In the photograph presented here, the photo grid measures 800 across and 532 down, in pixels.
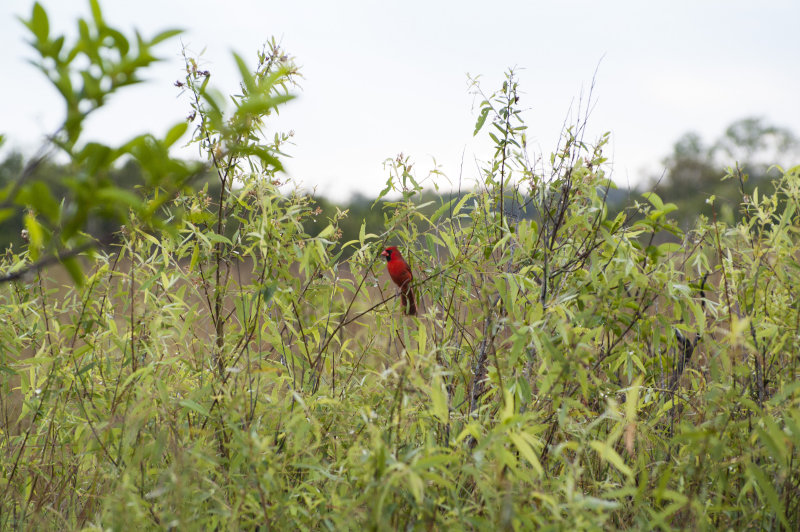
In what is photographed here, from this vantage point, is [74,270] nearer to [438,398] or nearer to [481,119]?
[438,398]

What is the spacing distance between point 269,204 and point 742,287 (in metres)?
1.73

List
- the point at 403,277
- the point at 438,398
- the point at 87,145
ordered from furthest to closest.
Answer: the point at 403,277
the point at 438,398
the point at 87,145

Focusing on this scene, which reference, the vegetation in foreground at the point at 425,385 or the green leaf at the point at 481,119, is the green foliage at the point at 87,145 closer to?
the vegetation in foreground at the point at 425,385

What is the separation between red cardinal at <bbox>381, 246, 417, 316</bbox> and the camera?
8.30 ft

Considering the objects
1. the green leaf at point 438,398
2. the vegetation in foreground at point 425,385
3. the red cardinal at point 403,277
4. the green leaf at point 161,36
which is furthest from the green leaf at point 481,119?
the green leaf at point 161,36

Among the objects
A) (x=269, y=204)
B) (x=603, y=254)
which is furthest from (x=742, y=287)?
(x=269, y=204)

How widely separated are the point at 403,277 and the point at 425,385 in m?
1.25

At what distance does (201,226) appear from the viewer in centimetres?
271

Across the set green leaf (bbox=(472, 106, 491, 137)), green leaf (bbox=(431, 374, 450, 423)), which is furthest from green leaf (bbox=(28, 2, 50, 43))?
green leaf (bbox=(472, 106, 491, 137))

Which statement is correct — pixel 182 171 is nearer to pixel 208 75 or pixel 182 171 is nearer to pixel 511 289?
pixel 511 289

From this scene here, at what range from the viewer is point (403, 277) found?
2.67 m

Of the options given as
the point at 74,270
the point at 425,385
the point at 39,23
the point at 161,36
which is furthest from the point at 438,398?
the point at 39,23

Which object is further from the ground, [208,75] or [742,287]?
[208,75]

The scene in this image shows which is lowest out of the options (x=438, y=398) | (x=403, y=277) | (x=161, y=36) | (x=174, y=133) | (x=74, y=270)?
(x=438, y=398)
